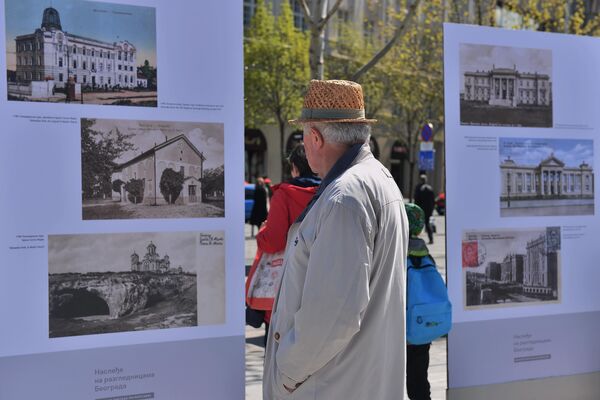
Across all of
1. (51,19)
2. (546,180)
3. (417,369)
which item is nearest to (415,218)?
(417,369)

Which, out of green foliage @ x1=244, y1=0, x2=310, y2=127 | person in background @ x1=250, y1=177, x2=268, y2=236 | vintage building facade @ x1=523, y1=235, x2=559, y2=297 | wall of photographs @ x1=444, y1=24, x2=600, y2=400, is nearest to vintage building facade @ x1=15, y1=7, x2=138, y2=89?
wall of photographs @ x1=444, y1=24, x2=600, y2=400

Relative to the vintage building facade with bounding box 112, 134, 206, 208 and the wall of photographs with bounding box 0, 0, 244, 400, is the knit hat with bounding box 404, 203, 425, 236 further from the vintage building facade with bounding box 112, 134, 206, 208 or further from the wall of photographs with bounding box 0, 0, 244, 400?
the vintage building facade with bounding box 112, 134, 206, 208

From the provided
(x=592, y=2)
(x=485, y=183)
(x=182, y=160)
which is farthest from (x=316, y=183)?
(x=592, y=2)

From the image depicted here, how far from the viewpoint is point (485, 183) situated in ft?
15.9

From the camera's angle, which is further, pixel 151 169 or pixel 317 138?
pixel 151 169

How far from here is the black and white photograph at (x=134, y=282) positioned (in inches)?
138

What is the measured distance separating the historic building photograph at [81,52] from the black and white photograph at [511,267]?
234 centimetres

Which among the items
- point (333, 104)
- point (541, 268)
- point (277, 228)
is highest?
point (333, 104)

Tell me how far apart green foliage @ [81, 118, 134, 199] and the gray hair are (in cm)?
115

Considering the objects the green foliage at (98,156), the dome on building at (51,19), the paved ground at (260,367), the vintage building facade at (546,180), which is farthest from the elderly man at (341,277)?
the paved ground at (260,367)

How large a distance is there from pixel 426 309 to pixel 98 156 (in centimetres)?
208

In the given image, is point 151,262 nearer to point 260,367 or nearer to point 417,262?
point 417,262

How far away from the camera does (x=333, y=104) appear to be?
294 centimetres

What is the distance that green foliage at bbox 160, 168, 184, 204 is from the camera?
3.73 metres
